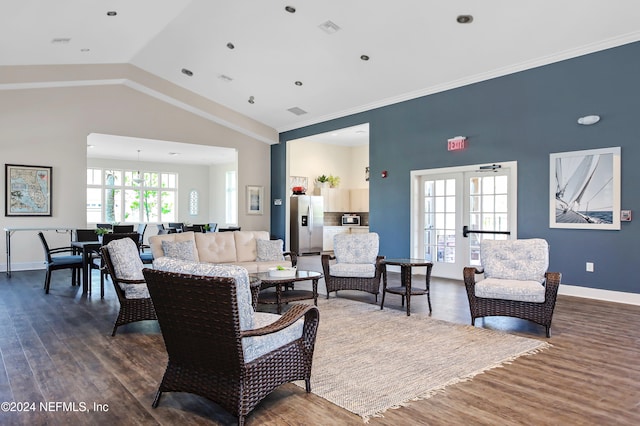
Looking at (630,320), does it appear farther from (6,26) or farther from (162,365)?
(6,26)

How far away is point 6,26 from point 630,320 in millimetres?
8452

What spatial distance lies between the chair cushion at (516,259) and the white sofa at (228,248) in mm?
2518

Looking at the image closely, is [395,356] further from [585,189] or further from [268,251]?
[585,189]

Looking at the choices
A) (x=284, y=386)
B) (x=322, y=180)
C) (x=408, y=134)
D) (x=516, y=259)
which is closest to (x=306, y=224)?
(x=322, y=180)

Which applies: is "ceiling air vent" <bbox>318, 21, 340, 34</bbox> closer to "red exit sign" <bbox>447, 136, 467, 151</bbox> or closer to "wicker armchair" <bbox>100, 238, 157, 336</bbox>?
"red exit sign" <bbox>447, 136, 467, 151</bbox>

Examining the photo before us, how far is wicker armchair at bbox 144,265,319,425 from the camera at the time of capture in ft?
7.31

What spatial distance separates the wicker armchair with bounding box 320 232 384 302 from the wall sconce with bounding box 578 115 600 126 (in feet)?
10.2

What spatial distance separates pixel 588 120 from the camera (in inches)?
226

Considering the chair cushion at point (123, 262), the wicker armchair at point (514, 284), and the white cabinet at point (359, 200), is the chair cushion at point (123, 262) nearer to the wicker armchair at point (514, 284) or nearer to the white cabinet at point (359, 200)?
the wicker armchair at point (514, 284)

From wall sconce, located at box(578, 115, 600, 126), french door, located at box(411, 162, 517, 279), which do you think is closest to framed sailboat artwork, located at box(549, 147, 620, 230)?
wall sconce, located at box(578, 115, 600, 126)

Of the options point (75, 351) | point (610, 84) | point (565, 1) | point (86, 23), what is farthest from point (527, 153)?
point (86, 23)

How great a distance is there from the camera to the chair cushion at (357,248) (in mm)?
5848

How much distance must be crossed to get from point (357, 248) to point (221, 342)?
3.74 meters

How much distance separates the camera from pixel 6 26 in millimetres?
5965
